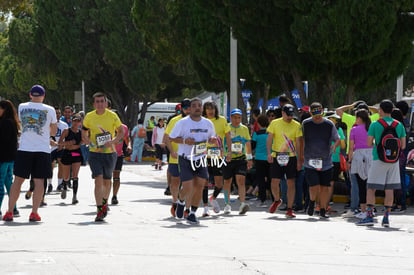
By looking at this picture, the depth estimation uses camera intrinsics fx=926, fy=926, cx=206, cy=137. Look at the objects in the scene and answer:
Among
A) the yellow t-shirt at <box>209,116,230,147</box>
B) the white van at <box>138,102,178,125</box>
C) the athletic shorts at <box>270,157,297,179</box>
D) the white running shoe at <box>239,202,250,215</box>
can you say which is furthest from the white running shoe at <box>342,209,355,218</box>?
the white van at <box>138,102,178,125</box>

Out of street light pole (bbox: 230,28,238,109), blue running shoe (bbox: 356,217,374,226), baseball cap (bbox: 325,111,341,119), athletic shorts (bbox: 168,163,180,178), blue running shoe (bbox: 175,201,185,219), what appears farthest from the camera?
street light pole (bbox: 230,28,238,109)

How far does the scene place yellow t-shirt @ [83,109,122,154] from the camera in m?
12.8

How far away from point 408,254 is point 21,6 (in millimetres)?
21031

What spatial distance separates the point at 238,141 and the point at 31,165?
368 centimetres

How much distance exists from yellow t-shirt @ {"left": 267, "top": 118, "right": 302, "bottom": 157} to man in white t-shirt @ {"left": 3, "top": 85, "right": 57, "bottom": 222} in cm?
364

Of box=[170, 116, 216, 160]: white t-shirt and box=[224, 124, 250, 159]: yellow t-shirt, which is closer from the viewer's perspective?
box=[170, 116, 216, 160]: white t-shirt

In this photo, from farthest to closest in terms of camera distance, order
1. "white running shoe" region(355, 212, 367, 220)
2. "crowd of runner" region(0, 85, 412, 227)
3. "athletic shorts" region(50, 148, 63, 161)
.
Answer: "athletic shorts" region(50, 148, 63, 161) < "white running shoe" region(355, 212, 367, 220) < "crowd of runner" region(0, 85, 412, 227)

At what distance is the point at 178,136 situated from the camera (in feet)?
41.6

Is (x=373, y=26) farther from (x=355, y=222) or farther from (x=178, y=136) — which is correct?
Result: (x=178, y=136)

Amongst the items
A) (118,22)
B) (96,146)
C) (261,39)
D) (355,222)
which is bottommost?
(355,222)

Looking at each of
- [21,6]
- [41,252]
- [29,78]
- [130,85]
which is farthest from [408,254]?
[29,78]

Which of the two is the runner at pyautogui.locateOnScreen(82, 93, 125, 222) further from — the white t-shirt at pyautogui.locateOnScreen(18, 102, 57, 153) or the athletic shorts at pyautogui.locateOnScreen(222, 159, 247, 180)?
the athletic shorts at pyautogui.locateOnScreen(222, 159, 247, 180)

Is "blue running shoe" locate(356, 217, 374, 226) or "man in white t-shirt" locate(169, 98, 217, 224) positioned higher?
"man in white t-shirt" locate(169, 98, 217, 224)

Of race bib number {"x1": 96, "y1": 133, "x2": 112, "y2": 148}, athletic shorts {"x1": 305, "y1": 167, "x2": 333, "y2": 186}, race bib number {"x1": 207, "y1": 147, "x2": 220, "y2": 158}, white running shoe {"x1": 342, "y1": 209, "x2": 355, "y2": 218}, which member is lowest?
white running shoe {"x1": 342, "y1": 209, "x2": 355, "y2": 218}
